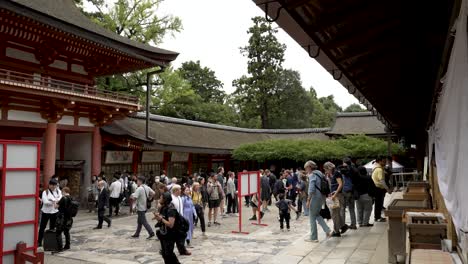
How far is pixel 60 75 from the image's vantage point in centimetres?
1536

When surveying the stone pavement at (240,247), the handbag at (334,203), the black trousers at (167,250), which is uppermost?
the handbag at (334,203)

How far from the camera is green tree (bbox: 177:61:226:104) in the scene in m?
57.7

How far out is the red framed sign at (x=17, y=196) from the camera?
5785 millimetres

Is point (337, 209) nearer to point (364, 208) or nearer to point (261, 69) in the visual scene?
point (364, 208)

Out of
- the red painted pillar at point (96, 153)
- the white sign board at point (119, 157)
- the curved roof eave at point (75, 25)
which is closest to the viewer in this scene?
the curved roof eave at point (75, 25)

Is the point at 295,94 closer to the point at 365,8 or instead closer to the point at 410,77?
the point at 410,77

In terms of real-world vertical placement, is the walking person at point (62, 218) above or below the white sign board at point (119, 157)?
below

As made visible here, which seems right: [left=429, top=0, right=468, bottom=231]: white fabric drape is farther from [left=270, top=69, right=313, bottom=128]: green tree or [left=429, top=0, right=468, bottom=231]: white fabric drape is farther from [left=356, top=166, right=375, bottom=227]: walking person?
[left=270, top=69, right=313, bottom=128]: green tree

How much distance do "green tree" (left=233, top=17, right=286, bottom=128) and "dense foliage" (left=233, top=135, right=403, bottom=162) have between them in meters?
16.1

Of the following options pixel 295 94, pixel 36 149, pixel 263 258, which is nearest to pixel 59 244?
pixel 36 149

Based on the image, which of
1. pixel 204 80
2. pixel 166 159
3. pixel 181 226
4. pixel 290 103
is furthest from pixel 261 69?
pixel 181 226

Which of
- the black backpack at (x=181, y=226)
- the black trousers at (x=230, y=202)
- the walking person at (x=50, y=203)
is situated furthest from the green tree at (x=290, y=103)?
the black backpack at (x=181, y=226)

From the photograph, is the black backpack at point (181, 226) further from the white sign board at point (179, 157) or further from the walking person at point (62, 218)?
the white sign board at point (179, 157)

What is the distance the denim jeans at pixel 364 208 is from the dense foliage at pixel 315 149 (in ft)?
51.3
